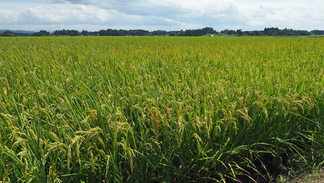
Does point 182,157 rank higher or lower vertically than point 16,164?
lower

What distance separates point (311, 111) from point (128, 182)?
170 centimetres

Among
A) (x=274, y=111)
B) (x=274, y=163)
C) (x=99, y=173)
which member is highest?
(x=274, y=111)

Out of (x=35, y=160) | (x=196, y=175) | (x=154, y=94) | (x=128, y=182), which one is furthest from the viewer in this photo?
(x=154, y=94)

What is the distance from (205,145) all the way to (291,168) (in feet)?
2.78

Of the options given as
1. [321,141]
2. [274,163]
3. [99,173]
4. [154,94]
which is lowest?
[274,163]

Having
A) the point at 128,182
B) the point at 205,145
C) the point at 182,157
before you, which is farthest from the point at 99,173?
the point at 205,145

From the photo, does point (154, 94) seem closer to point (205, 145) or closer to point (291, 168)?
point (205, 145)

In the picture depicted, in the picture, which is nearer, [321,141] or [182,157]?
[182,157]

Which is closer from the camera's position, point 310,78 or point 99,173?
point 99,173

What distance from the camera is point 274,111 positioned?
72.6 inches

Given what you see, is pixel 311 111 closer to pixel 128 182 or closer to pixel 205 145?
pixel 205 145

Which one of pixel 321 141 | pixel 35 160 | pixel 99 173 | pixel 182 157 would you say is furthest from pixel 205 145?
pixel 321 141

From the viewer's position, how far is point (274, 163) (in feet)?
6.15

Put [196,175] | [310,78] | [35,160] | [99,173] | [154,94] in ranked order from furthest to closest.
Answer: [310,78]
[154,94]
[196,175]
[99,173]
[35,160]
